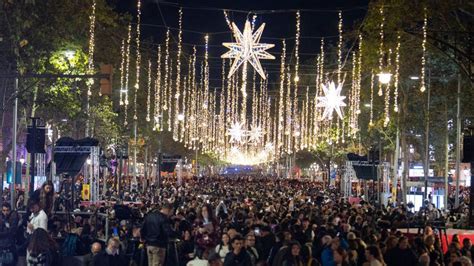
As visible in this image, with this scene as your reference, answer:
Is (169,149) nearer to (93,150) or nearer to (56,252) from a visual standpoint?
(93,150)

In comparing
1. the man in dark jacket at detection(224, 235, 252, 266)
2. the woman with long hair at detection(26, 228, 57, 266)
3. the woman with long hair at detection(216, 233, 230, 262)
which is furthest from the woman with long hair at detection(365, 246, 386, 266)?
the woman with long hair at detection(26, 228, 57, 266)

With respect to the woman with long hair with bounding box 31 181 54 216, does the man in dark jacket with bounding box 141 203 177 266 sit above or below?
below

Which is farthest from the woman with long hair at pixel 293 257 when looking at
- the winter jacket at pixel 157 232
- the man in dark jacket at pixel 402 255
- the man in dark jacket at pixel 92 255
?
the winter jacket at pixel 157 232

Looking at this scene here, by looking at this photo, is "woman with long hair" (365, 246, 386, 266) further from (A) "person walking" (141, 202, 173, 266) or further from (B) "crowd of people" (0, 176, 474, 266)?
(A) "person walking" (141, 202, 173, 266)

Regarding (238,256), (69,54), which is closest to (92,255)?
(238,256)

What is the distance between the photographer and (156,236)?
661 inches

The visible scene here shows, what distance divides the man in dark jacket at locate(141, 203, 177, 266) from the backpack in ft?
4.62

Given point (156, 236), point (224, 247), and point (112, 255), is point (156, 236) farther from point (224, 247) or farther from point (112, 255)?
point (112, 255)

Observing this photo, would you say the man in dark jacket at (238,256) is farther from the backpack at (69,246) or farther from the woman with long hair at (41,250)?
the backpack at (69,246)

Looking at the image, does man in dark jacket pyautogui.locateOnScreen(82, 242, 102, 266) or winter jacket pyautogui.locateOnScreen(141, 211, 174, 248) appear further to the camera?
winter jacket pyautogui.locateOnScreen(141, 211, 174, 248)

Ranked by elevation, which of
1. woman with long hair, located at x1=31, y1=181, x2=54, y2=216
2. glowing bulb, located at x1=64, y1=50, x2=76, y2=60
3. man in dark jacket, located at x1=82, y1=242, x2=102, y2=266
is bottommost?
man in dark jacket, located at x1=82, y1=242, x2=102, y2=266

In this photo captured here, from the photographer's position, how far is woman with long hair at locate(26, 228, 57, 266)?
13.9m

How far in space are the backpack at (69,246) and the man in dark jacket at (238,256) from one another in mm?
3831

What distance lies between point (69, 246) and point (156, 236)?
1.68 m
